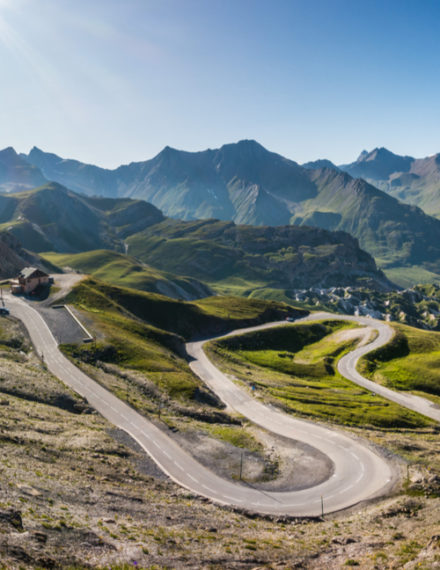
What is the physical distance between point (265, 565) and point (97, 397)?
156 feet

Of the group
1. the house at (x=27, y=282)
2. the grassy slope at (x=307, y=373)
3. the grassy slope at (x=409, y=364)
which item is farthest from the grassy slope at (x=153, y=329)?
the grassy slope at (x=409, y=364)

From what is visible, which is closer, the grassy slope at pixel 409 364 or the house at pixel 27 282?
the grassy slope at pixel 409 364

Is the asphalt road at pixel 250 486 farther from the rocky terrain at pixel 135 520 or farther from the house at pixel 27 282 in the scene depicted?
the house at pixel 27 282

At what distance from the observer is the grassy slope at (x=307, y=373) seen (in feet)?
293

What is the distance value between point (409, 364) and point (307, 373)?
116 ft

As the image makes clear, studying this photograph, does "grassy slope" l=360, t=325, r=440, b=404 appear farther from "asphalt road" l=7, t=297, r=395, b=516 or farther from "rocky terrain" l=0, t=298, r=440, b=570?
"rocky terrain" l=0, t=298, r=440, b=570

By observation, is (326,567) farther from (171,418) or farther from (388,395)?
(388,395)

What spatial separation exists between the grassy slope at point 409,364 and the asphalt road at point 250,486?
57823mm

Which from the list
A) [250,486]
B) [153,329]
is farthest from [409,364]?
[250,486]

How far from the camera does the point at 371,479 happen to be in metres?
55.0

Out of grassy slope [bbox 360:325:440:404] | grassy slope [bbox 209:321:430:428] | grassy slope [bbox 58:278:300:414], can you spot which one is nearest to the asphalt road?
grassy slope [bbox 58:278:300:414]

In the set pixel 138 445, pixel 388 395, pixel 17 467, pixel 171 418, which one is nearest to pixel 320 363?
pixel 388 395

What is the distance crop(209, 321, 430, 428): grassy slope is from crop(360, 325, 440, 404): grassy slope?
12.4 m

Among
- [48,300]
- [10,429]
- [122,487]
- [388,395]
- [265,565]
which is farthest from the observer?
[48,300]
